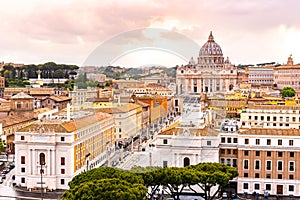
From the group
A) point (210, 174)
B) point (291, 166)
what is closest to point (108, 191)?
point (210, 174)

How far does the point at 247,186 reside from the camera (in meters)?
17.3

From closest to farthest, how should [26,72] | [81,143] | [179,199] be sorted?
[179,199]
[81,143]
[26,72]

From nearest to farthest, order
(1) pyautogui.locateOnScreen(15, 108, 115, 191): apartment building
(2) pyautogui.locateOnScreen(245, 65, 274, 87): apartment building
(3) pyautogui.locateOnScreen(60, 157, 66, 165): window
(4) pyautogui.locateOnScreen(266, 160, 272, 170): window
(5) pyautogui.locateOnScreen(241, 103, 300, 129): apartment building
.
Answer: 1. (4) pyautogui.locateOnScreen(266, 160, 272, 170): window
2. (1) pyautogui.locateOnScreen(15, 108, 115, 191): apartment building
3. (3) pyautogui.locateOnScreen(60, 157, 66, 165): window
4. (5) pyautogui.locateOnScreen(241, 103, 300, 129): apartment building
5. (2) pyautogui.locateOnScreen(245, 65, 274, 87): apartment building

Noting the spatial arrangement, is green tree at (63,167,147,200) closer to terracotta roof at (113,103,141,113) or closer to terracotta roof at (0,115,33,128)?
terracotta roof at (113,103,141,113)

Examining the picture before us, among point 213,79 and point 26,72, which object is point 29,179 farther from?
point 26,72

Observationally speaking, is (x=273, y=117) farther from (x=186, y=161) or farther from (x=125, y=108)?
(x=125, y=108)

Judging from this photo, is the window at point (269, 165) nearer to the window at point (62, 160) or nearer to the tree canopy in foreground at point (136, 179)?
the tree canopy in foreground at point (136, 179)

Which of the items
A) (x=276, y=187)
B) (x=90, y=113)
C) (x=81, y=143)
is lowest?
(x=276, y=187)

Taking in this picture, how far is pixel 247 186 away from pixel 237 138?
163 centimetres

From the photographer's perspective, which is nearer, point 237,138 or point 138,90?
point 138,90

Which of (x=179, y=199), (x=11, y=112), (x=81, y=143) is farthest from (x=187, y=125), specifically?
(x=11, y=112)

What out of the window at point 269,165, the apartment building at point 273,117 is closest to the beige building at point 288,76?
the apartment building at point 273,117

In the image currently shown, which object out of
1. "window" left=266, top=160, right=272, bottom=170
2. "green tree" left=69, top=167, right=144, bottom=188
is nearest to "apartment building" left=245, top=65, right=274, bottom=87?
"window" left=266, top=160, right=272, bottom=170

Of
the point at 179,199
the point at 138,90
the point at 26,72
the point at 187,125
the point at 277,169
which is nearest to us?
the point at 138,90
